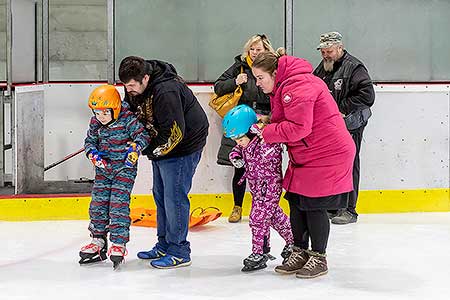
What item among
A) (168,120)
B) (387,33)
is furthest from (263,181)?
(387,33)

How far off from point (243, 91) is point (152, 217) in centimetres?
104

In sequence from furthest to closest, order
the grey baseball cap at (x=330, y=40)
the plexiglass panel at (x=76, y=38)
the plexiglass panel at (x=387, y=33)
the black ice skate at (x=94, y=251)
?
the plexiglass panel at (x=76, y=38), the plexiglass panel at (x=387, y=33), the grey baseball cap at (x=330, y=40), the black ice skate at (x=94, y=251)

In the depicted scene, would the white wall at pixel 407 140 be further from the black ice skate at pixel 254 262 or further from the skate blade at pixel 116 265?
the skate blade at pixel 116 265

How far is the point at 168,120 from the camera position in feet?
13.9

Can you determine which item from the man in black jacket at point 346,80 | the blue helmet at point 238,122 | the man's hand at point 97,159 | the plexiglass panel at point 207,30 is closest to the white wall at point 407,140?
the man in black jacket at point 346,80

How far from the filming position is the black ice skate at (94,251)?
4.54 m

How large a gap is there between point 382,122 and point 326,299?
288 centimetres

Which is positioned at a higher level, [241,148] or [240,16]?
[240,16]

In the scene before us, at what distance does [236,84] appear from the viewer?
590 centimetres

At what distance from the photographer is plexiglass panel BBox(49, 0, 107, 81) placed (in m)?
9.53

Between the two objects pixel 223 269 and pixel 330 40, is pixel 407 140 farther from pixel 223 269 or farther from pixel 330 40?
pixel 223 269

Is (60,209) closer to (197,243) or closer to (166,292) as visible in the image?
(197,243)

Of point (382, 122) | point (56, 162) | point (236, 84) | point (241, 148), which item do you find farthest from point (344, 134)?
point (56, 162)

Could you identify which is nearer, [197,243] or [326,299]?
[326,299]
